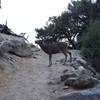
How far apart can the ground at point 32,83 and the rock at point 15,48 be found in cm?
135

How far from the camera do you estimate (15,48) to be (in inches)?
898

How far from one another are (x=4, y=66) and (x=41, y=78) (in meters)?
2.89

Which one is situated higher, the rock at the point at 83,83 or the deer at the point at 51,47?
the deer at the point at 51,47

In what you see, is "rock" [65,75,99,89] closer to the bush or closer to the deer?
the deer

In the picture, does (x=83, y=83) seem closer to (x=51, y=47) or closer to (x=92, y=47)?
(x=51, y=47)

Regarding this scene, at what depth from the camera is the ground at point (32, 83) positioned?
13328 mm

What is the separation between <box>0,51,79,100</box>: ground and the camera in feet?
43.7

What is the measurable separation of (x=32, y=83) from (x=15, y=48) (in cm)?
774

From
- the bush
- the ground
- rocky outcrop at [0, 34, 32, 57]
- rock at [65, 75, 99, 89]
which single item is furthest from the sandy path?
the bush

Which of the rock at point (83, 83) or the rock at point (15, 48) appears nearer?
the rock at point (83, 83)

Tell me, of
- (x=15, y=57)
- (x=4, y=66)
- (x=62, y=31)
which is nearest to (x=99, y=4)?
(x=62, y=31)

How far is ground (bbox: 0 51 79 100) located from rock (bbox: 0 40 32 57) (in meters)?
1.35

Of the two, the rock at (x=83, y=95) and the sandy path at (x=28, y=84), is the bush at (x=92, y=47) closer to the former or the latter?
the sandy path at (x=28, y=84)

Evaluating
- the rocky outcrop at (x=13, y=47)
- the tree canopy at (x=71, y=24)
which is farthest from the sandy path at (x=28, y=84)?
the tree canopy at (x=71, y=24)
